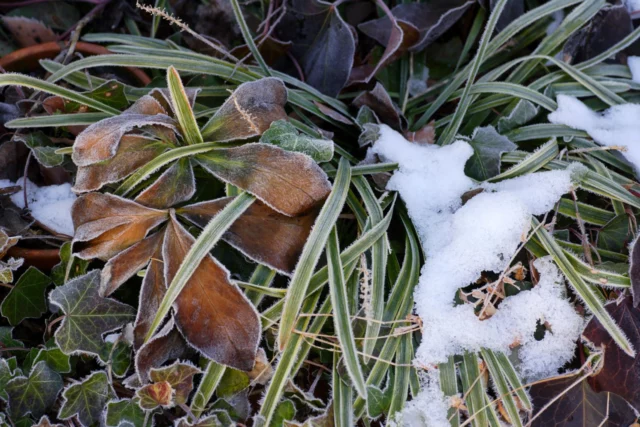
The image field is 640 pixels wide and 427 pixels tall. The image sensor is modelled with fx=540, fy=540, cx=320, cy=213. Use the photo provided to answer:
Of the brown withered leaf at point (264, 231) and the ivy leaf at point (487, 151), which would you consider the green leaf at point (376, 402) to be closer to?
the brown withered leaf at point (264, 231)

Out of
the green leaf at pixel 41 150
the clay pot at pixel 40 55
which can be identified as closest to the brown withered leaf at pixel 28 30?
the clay pot at pixel 40 55

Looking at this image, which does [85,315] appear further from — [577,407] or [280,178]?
[577,407]

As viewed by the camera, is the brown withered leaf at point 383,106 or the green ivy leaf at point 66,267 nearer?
the green ivy leaf at point 66,267

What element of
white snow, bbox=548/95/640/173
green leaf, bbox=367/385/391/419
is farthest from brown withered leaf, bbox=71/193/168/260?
white snow, bbox=548/95/640/173

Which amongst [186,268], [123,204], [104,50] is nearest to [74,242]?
[123,204]

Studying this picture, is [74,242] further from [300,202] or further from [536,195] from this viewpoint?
[536,195]
